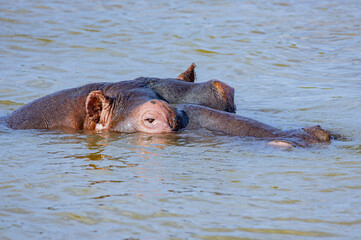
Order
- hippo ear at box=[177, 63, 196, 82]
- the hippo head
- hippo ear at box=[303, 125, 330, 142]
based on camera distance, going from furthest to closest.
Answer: hippo ear at box=[177, 63, 196, 82] → the hippo head → hippo ear at box=[303, 125, 330, 142]

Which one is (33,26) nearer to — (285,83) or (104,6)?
(104,6)

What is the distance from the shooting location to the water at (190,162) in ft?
12.8

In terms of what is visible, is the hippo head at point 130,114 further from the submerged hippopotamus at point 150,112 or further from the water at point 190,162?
the water at point 190,162

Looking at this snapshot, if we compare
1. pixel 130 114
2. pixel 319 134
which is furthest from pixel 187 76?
pixel 319 134

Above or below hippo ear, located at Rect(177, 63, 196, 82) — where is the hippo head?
below

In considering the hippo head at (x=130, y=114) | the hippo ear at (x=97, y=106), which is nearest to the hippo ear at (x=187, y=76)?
the hippo head at (x=130, y=114)

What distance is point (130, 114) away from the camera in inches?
247

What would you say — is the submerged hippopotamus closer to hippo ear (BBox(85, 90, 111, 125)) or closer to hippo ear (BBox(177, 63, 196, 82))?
hippo ear (BBox(85, 90, 111, 125))

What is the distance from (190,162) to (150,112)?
3.04 ft

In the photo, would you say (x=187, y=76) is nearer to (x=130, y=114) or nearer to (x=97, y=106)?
(x=130, y=114)

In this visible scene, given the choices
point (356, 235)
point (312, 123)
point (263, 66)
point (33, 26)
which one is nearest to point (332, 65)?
point (263, 66)

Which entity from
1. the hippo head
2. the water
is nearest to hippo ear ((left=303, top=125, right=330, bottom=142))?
the water

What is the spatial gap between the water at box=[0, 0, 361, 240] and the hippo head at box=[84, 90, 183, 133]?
0.41 ft

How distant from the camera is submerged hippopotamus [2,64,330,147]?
19.2ft
